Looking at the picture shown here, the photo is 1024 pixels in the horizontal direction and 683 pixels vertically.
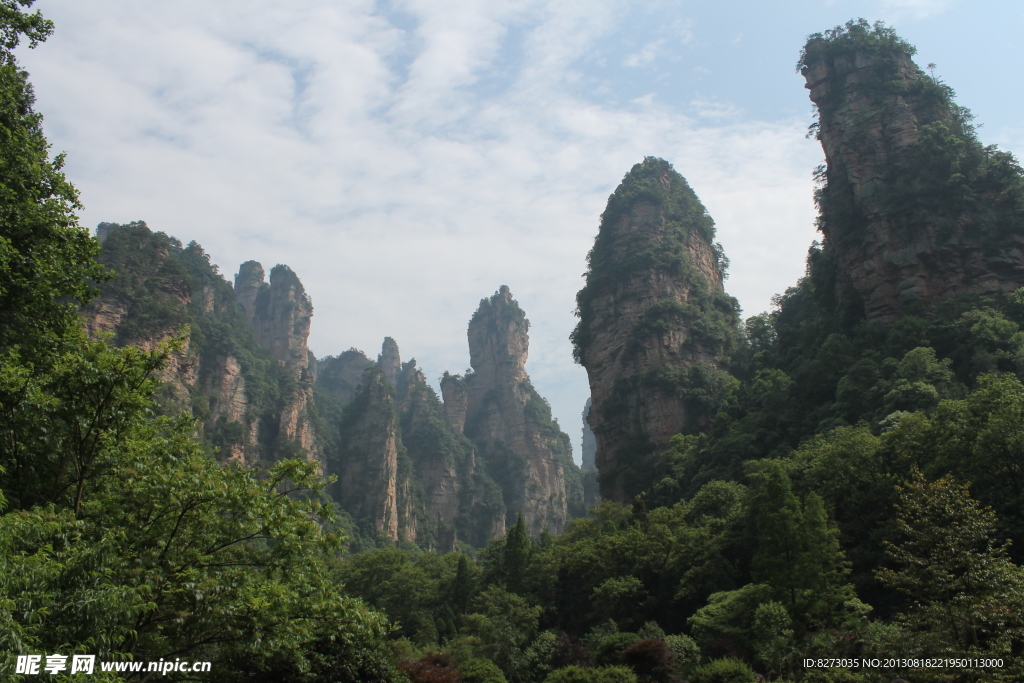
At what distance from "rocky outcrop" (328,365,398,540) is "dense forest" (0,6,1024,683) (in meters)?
19.8

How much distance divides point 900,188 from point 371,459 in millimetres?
65495

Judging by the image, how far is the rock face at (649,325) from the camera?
171 feet

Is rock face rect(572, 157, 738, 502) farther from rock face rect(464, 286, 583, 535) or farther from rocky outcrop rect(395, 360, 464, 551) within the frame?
rock face rect(464, 286, 583, 535)

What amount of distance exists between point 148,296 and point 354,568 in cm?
3201

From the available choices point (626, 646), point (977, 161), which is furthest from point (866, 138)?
point (626, 646)

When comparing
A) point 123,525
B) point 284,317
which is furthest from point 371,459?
point 123,525

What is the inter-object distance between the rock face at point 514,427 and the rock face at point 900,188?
6726cm

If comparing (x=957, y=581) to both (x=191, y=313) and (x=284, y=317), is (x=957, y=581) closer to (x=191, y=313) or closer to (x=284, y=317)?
(x=191, y=313)

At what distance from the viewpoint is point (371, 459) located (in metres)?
87.9

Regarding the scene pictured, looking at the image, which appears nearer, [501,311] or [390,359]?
[501,311]

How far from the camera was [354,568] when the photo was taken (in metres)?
43.9

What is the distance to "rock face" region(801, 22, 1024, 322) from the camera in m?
37.1

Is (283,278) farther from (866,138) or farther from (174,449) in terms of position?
(174,449)

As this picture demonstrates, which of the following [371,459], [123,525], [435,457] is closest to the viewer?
[123,525]
